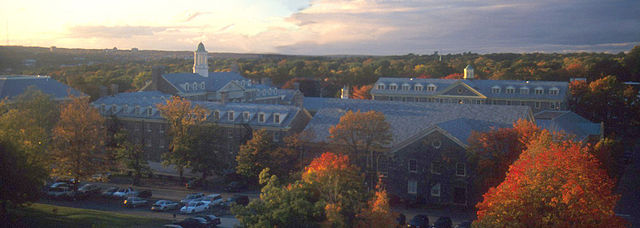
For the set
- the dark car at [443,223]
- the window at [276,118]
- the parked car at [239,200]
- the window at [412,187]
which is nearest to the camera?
the dark car at [443,223]

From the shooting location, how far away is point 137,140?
57.8 meters

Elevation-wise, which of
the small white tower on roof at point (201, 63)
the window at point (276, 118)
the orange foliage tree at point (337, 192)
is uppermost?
the small white tower on roof at point (201, 63)

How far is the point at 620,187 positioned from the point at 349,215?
110 ft

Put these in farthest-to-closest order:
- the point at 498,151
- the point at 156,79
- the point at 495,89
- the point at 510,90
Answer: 1. the point at 495,89
2. the point at 510,90
3. the point at 156,79
4. the point at 498,151

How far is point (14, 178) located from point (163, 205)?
10889mm

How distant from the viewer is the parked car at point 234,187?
46.4m

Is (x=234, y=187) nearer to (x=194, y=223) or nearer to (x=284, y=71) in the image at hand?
(x=194, y=223)

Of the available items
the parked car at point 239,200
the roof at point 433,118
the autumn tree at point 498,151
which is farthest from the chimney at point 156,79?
the autumn tree at point 498,151

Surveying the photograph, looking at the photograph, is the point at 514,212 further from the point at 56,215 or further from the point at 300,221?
the point at 56,215

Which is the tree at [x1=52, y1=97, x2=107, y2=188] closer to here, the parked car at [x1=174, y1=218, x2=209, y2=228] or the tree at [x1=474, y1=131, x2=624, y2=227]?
the parked car at [x1=174, y1=218, x2=209, y2=228]

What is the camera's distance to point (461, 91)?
A: 87312mm

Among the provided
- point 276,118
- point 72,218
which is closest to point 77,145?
point 72,218

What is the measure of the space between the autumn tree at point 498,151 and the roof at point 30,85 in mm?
43459

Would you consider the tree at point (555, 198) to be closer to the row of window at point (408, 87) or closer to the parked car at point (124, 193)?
the parked car at point (124, 193)
